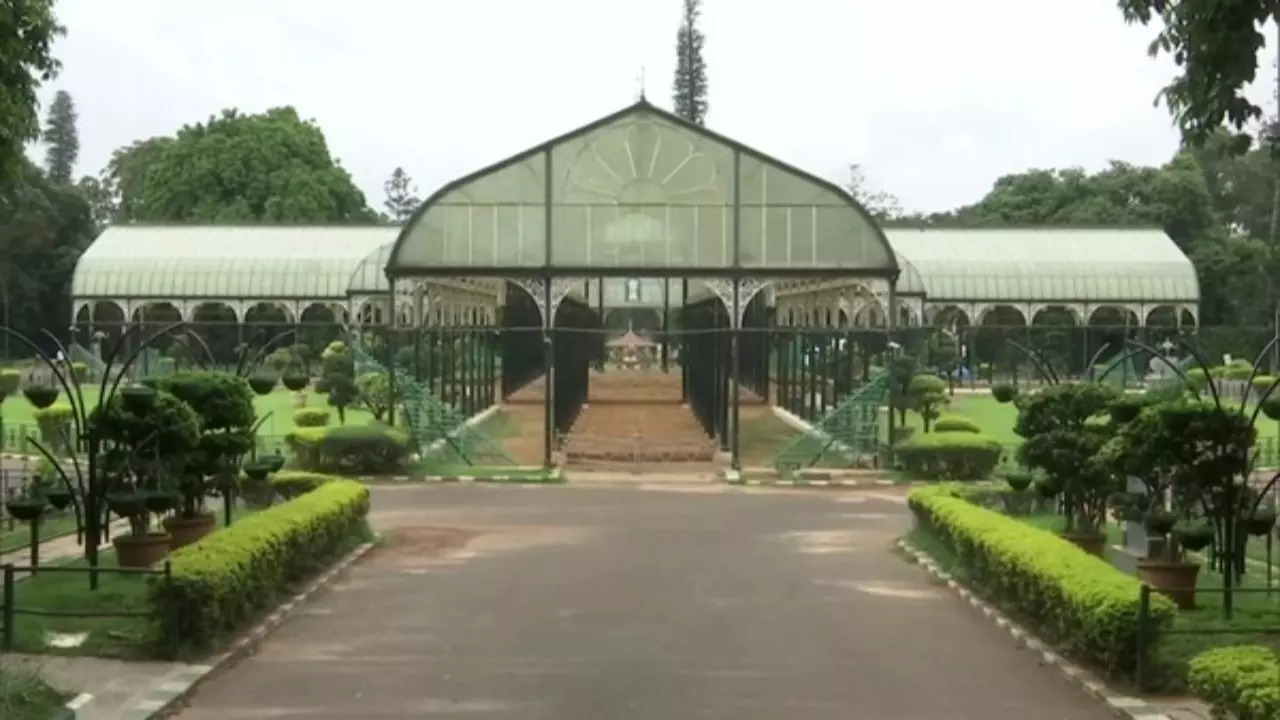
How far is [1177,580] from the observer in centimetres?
1227

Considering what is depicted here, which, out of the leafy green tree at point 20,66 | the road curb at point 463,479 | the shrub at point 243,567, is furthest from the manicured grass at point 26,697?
the road curb at point 463,479

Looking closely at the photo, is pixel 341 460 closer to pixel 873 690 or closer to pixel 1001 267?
pixel 873 690

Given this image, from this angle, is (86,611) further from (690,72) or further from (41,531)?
(690,72)

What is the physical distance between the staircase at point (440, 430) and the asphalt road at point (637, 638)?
28.6ft

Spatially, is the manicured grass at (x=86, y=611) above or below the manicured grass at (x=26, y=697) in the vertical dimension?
below

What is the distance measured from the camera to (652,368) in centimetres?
7219

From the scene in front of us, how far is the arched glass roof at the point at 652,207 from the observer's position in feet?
90.0

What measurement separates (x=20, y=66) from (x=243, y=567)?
437 cm

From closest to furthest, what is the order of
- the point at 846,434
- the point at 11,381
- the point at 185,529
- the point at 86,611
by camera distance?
1. the point at 86,611
2. the point at 185,529
3. the point at 846,434
4. the point at 11,381

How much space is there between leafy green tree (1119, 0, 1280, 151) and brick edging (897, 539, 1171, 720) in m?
3.52

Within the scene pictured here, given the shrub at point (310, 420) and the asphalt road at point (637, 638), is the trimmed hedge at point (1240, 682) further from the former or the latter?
the shrub at point (310, 420)

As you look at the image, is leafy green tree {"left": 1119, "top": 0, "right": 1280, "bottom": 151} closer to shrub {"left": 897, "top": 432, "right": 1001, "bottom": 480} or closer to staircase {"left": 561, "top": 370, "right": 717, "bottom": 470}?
shrub {"left": 897, "top": 432, "right": 1001, "bottom": 480}

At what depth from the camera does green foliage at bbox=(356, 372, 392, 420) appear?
32312 millimetres

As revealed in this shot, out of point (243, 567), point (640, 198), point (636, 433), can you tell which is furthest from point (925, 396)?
point (243, 567)
